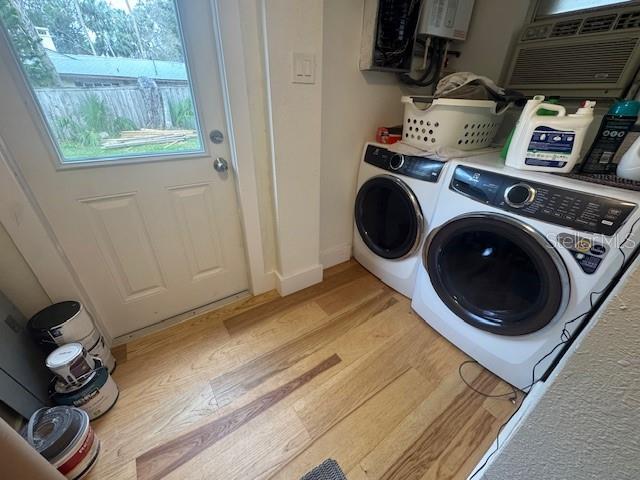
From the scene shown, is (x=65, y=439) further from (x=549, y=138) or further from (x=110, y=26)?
(x=549, y=138)

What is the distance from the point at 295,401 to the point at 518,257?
1064 mm

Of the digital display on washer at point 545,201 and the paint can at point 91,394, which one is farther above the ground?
the digital display on washer at point 545,201

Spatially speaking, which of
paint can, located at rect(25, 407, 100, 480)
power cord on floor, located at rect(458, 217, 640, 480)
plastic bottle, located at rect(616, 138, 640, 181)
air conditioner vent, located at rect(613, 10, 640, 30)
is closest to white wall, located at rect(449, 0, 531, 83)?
air conditioner vent, located at rect(613, 10, 640, 30)

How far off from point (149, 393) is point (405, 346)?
1.20m

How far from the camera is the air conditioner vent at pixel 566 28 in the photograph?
3.91 feet

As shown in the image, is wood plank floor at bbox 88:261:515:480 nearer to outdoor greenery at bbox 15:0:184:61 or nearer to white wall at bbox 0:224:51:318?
white wall at bbox 0:224:51:318

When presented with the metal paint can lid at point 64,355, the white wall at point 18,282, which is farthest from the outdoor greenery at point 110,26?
the metal paint can lid at point 64,355

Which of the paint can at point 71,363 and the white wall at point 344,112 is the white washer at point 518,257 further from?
the paint can at point 71,363

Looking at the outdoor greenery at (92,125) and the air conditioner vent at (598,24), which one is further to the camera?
the air conditioner vent at (598,24)

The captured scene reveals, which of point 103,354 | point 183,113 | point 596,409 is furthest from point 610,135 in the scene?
point 103,354

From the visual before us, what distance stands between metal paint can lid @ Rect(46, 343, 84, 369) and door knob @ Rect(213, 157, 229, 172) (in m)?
0.90

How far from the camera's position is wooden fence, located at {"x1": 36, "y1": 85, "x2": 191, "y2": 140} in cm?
90

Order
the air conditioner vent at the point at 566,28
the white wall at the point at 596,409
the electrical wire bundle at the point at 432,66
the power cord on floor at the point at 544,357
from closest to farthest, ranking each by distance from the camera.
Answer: the white wall at the point at 596,409 < the power cord on floor at the point at 544,357 < the air conditioner vent at the point at 566,28 < the electrical wire bundle at the point at 432,66

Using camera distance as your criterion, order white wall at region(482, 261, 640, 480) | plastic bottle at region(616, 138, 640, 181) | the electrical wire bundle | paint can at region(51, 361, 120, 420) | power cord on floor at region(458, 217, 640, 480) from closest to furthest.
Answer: white wall at region(482, 261, 640, 480), power cord on floor at region(458, 217, 640, 480), plastic bottle at region(616, 138, 640, 181), paint can at region(51, 361, 120, 420), the electrical wire bundle
